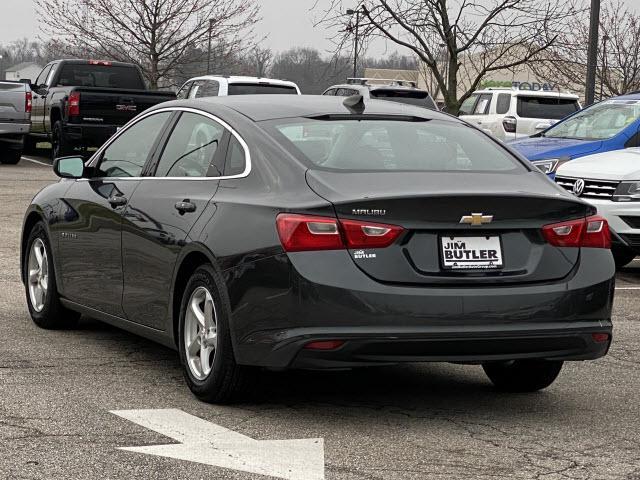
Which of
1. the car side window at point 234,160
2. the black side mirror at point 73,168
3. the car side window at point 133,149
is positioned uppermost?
the car side window at point 234,160

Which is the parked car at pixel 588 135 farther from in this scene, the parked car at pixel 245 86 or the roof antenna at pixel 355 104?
the roof antenna at pixel 355 104

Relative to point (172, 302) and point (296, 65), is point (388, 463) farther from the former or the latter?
point (296, 65)

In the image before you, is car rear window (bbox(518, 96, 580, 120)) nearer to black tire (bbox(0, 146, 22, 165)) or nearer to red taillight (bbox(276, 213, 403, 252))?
black tire (bbox(0, 146, 22, 165))

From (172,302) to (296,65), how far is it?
278ft

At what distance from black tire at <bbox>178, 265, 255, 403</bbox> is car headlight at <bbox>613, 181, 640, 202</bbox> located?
7.00m

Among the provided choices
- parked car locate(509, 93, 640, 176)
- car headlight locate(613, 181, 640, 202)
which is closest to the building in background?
parked car locate(509, 93, 640, 176)

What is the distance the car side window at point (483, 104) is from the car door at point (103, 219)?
20.9 m

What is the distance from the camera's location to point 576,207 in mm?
6070

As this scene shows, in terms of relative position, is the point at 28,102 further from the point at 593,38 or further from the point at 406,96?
the point at 593,38

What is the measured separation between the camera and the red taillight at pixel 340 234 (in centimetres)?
565

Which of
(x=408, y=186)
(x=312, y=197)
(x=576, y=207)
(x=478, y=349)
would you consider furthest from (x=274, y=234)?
(x=576, y=207)

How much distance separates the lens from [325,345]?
18.5 ft

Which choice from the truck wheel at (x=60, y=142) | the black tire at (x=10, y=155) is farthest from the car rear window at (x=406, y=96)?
the black tire at (x=10, y=155)

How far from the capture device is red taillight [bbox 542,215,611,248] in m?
5.97
